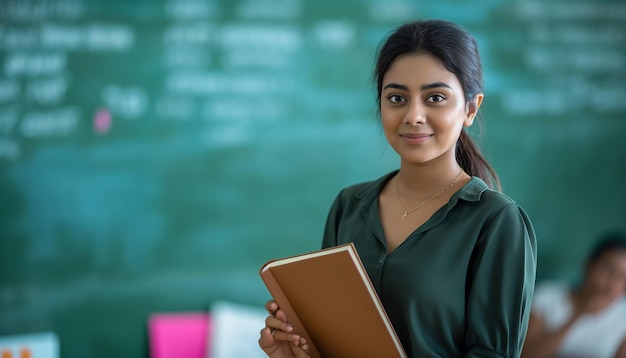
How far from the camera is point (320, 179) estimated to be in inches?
115

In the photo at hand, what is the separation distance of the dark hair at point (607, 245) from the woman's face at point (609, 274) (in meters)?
0.02

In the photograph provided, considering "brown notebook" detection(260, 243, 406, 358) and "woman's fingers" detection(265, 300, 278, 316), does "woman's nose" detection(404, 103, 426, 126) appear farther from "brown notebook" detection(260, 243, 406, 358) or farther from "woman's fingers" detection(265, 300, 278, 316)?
"woman's fingers" detection(265, 300, 278, 316)

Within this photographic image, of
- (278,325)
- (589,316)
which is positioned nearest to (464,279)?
(278,325)

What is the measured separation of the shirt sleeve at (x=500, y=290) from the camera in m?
1.16

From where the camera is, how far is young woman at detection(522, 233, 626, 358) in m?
2.88

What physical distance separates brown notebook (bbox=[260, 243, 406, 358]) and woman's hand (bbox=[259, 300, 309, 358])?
0.02 meters

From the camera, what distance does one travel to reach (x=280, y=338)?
1262 mm

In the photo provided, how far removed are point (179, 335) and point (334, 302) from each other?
5.55 ft

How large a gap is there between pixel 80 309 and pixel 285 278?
5.63ft

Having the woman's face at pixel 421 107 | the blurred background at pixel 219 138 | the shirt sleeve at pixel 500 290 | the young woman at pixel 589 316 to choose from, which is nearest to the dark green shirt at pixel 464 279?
the shirt sleeve at pixel 500 290

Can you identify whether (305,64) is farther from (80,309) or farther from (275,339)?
(275,339)

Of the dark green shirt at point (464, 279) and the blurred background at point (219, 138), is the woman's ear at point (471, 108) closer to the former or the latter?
the dark green shirt at point (464, 279)

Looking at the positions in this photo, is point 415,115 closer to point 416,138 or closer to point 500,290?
point 416,138

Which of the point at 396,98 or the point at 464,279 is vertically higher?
the point at 396,98
